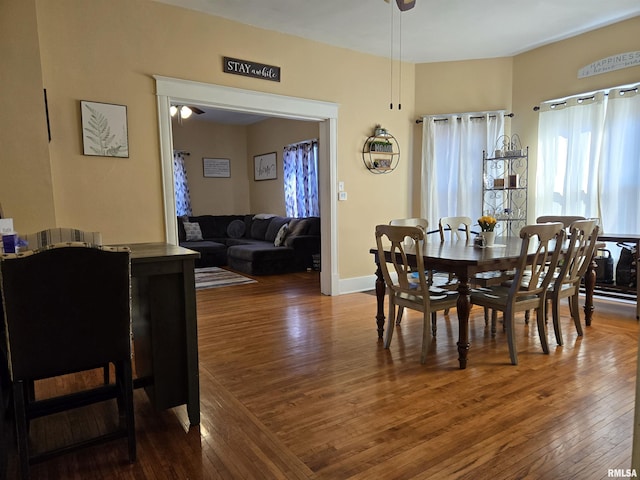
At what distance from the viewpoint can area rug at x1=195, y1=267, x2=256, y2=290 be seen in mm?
5395

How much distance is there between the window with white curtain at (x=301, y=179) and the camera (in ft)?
21.6

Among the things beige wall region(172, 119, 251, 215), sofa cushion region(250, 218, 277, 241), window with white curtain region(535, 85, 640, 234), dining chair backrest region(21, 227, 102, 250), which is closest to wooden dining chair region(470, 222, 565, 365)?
window with white curtain region(535, 85, 640, 234)

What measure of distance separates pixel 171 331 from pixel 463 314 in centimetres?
175

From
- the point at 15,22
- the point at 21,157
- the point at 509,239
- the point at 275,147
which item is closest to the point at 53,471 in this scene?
the point at 21,157

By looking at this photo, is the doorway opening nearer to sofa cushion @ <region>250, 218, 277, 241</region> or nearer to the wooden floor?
the wooden floor

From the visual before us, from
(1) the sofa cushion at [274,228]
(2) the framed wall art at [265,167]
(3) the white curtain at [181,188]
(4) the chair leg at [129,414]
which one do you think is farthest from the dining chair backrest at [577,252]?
(3) the white curtain at [181,188]

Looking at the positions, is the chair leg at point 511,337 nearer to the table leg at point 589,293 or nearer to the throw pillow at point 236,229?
the table leg at point 589,293

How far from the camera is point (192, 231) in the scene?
7270 mm

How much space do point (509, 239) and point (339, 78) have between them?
8.37 feet

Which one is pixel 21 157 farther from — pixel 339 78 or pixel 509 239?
pixel 509 239

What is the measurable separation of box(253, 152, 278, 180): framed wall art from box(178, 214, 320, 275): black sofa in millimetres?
847

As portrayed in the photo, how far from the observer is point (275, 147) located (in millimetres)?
7629

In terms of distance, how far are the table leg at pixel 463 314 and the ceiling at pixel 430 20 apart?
8.27 feet

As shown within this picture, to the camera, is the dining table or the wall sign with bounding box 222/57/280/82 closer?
the dining table
